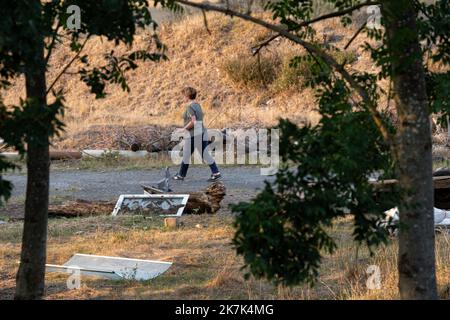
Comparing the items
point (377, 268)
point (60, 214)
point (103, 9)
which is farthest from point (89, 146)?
point (103, 9)

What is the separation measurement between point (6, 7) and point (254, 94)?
86.0 ft

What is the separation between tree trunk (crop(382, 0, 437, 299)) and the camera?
6047 mm

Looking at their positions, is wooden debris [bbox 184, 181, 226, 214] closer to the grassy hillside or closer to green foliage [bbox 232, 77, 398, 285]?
green foliage [bbox 232, 77, 398, 285]

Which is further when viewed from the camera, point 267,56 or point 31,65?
point 267,56

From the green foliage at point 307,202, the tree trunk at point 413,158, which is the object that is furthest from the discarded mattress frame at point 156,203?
the green foliage at point 307,202

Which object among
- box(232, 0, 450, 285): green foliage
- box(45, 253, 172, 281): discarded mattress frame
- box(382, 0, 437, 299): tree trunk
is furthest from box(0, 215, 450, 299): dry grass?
box(232, 0, 450, 285): green foliage

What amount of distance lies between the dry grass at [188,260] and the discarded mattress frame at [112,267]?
0.13 meters

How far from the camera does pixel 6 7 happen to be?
203 inches

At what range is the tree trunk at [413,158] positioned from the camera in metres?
6.05

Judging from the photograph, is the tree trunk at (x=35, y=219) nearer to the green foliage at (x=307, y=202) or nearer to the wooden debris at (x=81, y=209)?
the green foliage at (x=307, y=202)

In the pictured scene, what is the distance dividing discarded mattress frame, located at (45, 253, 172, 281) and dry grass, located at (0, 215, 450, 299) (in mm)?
126

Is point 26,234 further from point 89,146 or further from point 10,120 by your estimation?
point 89,146

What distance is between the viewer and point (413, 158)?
6.06m

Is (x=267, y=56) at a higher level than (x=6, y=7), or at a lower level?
higher
